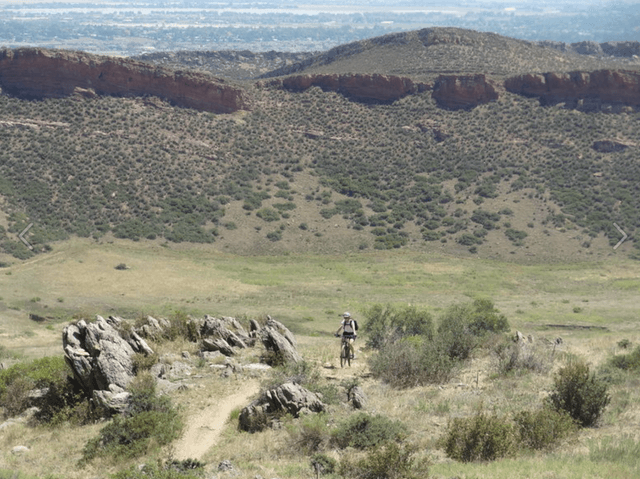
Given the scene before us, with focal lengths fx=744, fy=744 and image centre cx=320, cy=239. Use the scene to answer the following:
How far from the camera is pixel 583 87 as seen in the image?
77.2 metres

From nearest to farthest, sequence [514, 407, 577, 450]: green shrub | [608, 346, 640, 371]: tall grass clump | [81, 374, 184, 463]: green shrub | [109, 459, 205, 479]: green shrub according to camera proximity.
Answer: [109, 459, 205, 479]: green shrub < [514, 407, 577, 450]: green shrub < [81, 374, 184, 463]: green shrub < [608, 346, 640, 371]: tall grass clump

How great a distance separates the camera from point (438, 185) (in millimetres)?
71875

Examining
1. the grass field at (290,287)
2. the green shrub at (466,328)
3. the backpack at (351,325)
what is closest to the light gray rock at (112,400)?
the backpack at (351,325)

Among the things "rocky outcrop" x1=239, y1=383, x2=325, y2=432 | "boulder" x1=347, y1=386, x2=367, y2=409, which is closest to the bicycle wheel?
"boulder" x1=347, y1=386, x2=367, y2=409

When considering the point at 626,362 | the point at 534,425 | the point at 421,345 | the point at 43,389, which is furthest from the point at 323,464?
the point at 626,362

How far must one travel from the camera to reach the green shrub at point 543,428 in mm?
15125

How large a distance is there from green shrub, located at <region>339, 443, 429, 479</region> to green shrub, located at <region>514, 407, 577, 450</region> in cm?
278

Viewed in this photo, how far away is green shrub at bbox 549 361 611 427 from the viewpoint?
16594 millimetres

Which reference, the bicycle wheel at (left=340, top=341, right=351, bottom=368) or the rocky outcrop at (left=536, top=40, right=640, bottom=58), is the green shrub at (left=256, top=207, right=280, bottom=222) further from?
the rocky outcrop at (left=536, top=40, right=640, bottom=58)

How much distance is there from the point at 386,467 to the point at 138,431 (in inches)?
235

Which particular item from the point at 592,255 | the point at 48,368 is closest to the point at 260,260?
the point at 592,255

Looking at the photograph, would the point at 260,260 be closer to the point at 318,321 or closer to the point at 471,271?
the point at 471,271

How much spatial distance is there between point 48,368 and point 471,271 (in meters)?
38.5

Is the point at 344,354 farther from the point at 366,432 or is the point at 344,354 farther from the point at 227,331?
the point at 366,432
